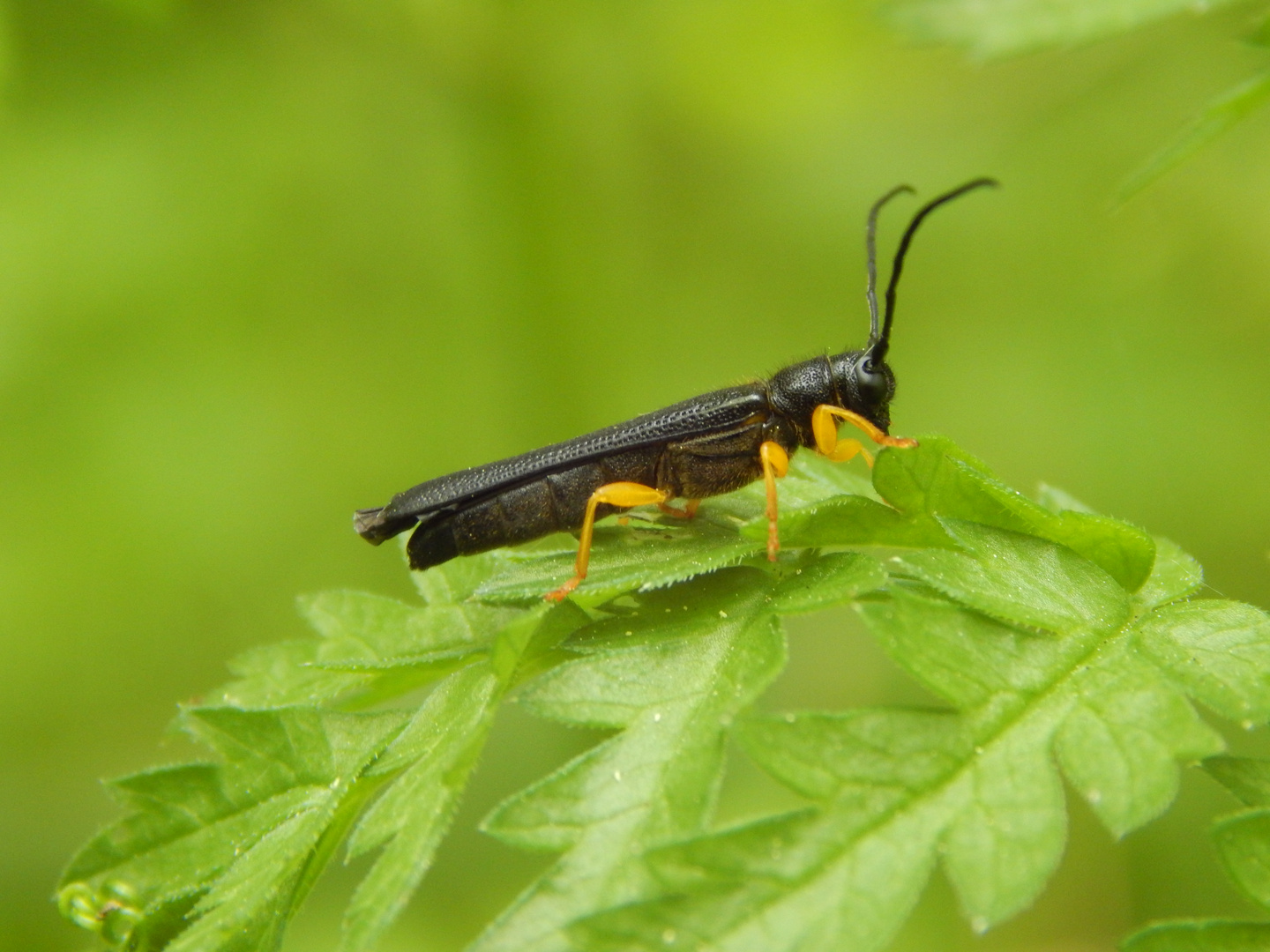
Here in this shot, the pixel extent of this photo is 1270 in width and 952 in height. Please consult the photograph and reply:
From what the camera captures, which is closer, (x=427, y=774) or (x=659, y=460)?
(x=427, y=774)

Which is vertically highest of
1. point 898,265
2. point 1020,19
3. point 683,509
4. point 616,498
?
point 1020,19

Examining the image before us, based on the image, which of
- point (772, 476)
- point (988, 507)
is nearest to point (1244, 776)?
point (988, 507)

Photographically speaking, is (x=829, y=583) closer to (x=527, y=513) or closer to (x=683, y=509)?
(x=683, y=509)

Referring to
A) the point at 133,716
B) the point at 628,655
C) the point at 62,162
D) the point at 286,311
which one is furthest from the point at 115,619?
the point at 628,655

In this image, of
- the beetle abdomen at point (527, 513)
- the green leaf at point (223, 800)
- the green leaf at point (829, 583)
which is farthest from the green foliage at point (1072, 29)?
the green leaf at point (223, 800)

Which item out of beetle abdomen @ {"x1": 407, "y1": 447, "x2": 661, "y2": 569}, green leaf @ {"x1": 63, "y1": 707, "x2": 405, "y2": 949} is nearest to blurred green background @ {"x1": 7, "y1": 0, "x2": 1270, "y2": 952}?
beetle abdomen @ {"x1": 407, "y1": 447, "x2": 661, "y2": 569}

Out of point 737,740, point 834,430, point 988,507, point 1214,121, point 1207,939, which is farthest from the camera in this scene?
point 834,430

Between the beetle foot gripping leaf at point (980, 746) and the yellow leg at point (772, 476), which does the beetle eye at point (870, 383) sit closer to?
the yellow leg at point (772, 476)
